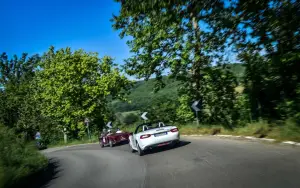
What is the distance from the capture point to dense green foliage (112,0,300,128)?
10.2 metres

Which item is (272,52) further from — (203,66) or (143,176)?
(143,176)

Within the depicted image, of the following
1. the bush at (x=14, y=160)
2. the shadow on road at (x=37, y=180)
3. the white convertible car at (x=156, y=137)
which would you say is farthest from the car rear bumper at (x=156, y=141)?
the bush at (x=14, y=160)

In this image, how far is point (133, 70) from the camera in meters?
24.6

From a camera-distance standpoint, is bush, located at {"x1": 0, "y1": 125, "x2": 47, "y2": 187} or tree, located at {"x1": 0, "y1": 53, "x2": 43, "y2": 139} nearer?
bush, located at {"x1": 0, "y1": 125, "x2": 47, "y2": 187}

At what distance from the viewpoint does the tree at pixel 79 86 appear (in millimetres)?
43844

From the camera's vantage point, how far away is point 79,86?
4412 centimetres

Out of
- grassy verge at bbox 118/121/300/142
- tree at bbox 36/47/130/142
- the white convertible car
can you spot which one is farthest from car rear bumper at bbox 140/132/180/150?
tree at bbox 36/47/130/142

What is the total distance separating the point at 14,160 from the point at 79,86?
32.0m

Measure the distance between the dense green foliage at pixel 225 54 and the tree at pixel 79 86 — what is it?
67.6 ft

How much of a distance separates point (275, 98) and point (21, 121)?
154ft

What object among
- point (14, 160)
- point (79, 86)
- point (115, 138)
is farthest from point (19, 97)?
point (14, 160)

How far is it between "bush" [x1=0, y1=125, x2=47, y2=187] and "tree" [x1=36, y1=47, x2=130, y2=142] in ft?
91.2

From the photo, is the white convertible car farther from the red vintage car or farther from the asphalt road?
the red vintage car

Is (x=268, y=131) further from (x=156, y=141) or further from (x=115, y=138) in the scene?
(x=115, y=138)
